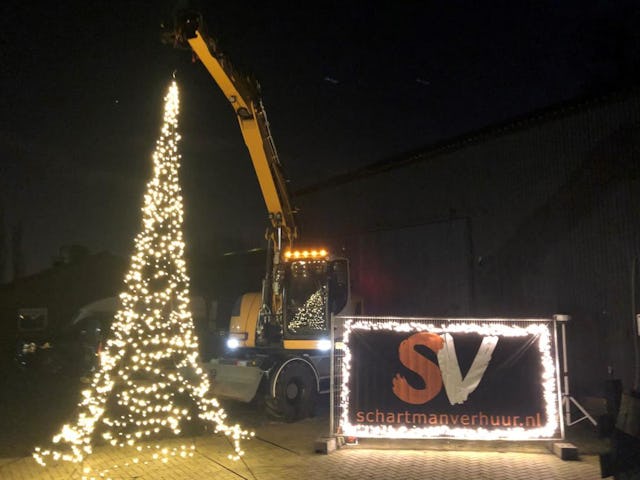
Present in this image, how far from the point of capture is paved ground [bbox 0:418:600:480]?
6.89 metres

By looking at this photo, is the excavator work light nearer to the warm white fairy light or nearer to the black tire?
the black tire

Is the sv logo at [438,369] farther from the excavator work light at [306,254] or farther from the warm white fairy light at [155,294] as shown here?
the excavator work light at [306,254]

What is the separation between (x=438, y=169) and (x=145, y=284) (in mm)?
11020

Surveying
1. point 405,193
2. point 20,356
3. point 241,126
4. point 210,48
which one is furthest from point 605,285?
point 20,356

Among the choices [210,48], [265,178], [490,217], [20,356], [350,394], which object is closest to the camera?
[350,394]

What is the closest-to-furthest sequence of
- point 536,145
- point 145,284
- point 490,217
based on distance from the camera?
point 145,284
point 536,145
point 490,217

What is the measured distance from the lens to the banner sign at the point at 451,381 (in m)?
7.70

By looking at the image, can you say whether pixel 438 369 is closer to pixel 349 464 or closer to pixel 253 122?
pixel 349 464

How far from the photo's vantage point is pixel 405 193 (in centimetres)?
1847

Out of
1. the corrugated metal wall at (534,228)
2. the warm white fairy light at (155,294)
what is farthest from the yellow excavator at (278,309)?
the corrugated metal wall at (534,228)

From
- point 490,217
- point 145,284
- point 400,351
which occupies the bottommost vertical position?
point 400,351

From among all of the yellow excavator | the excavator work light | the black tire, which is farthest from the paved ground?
the excavator work light

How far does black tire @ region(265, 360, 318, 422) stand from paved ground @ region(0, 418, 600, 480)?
2053mm

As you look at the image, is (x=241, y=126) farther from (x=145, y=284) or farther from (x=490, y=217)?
(x=490, y=217)
